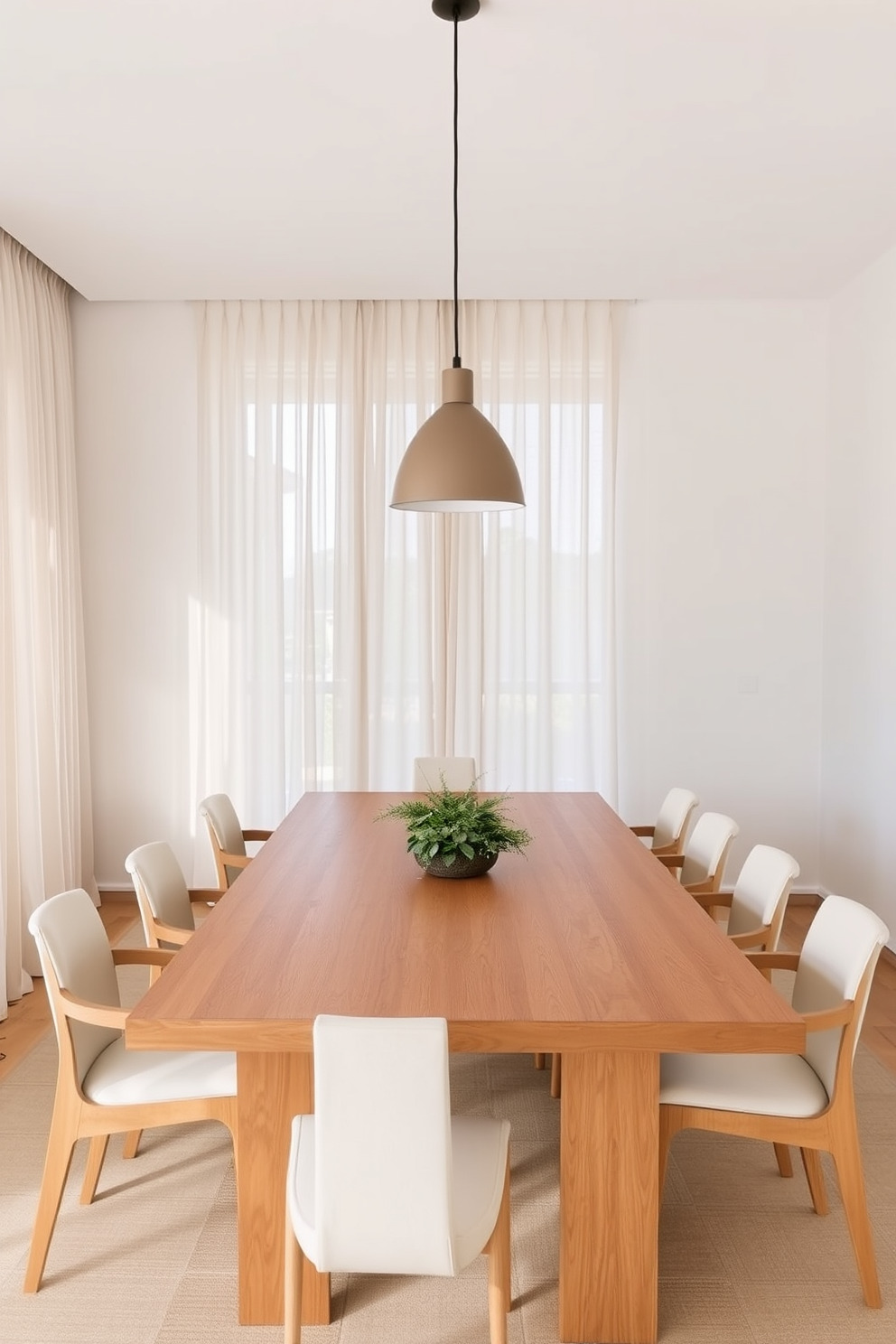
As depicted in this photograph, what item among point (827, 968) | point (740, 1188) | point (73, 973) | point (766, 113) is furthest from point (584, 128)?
point (740, 1188)

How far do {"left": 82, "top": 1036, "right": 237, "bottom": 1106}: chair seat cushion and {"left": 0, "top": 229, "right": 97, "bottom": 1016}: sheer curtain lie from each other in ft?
6.06

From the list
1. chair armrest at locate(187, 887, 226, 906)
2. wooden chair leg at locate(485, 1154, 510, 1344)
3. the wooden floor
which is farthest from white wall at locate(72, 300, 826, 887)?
wooden chair leg at locate(485, 1154, 510, 1344)

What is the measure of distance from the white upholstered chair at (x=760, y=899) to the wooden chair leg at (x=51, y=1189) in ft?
5.35

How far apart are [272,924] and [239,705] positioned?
2992mm

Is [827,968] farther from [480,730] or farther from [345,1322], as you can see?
[480,730]

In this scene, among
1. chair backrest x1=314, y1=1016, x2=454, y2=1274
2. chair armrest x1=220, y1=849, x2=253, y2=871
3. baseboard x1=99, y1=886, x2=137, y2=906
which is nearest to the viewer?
chair backrest x1=314, y1=1016, x2=454, y2=1274

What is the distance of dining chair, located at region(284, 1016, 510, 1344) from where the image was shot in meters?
1.64

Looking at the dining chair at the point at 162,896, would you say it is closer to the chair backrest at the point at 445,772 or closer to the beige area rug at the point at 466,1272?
the beige area rug at the point at 466,1272

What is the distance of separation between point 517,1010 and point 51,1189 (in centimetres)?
120

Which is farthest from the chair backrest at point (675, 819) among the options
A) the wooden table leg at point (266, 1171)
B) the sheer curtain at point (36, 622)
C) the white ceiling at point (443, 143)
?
the sheer curtain at point (36, 622)

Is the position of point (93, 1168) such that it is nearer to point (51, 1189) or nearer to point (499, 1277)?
point (51, 1189)

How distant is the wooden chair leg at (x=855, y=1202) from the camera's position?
217cm

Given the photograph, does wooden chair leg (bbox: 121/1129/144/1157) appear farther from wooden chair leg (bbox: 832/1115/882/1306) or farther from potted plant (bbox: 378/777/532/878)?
wooden chair leg (bbox: 832/1115/882/1306)

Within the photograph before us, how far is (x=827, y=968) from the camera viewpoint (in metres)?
2.37
